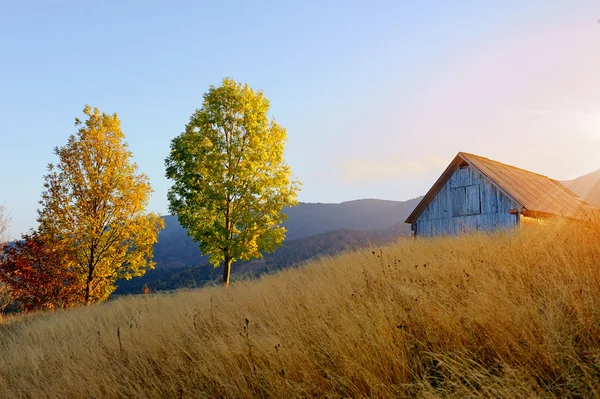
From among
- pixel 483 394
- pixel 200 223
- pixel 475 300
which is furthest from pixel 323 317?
pixel 200 223

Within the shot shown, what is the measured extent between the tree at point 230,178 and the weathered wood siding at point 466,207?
7.76 m

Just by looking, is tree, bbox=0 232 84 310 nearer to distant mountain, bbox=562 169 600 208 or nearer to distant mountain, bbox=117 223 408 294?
distant mountain, bbox=117 223 408 294

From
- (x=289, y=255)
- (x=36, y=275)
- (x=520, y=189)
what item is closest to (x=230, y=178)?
(x=36, y=275)

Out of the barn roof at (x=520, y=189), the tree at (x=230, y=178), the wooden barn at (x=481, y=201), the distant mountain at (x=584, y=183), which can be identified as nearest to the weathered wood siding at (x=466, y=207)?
the wooden barn at (x=481, y=201)

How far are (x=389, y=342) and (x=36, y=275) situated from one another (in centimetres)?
2132

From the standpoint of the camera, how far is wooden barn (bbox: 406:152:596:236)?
1716cm

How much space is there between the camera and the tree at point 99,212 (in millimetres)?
18305

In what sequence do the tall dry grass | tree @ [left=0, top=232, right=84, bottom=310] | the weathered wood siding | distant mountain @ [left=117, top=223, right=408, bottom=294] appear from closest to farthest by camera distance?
the tall dry grass < the weathered wood siding < tree @ [left=0, top=232, right=84, bottom=310] < distant mountain @ [left=117, top=223, right=408, bottom=294]

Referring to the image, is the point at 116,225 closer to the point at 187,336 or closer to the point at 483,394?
the point at 187,336

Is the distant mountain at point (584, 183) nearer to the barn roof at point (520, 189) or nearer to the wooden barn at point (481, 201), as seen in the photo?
the barn roof at point (520, 189)

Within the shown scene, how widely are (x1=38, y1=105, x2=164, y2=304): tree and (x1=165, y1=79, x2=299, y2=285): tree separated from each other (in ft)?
9.79

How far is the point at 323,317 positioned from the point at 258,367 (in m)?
1.25

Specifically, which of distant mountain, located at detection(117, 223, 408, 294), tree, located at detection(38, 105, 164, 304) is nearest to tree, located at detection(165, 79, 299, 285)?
tree, located at detection(38, 105, 164, 304)

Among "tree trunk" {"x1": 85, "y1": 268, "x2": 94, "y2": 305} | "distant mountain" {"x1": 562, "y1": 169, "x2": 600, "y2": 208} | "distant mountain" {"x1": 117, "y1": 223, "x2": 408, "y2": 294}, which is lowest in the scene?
"distant mountain" {"x1": 117, "y1": 223, "x2": 408, "y2": 294}
